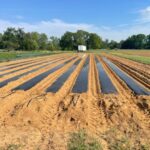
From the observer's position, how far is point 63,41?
456 ft

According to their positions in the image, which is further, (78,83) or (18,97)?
(78,83)

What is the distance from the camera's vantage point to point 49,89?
47.9 feet

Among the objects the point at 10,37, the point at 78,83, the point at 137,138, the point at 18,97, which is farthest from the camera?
the point at 10,37

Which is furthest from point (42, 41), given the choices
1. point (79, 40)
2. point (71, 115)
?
point (71, 115)

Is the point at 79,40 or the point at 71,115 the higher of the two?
the point at 71,115

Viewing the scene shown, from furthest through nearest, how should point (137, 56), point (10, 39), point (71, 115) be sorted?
point (10, 39) < point (137, 56) < point (71, 115)

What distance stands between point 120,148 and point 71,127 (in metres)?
1.98

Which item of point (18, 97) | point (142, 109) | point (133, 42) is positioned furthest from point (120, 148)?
point (133, 42)

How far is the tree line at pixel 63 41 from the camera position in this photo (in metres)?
114

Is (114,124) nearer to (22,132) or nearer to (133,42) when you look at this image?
(22,132)

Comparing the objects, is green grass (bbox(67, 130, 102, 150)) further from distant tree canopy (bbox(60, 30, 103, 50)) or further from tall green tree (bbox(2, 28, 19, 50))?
distant tree canopy (bbox(60, 30, 103, 50))

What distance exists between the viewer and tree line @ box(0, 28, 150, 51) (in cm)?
11419

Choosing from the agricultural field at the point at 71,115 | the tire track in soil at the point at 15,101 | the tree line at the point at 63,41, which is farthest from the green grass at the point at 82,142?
the tree line at the point at 63,41

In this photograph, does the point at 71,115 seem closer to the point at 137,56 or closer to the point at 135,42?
the point at 137,56
